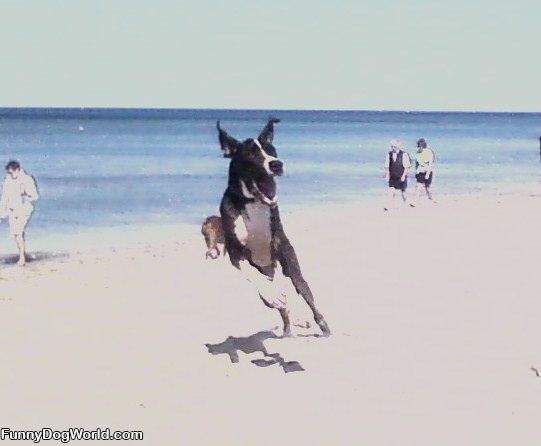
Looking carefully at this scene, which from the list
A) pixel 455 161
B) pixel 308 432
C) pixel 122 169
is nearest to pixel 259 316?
pixel 308 432

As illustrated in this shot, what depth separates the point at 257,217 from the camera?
7.40m

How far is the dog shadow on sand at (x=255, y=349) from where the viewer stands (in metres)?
7.51

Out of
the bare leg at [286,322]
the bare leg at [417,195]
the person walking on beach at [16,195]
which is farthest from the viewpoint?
the bare leg at [417,195]

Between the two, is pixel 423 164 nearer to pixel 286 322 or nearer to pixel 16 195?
pixel 16 195

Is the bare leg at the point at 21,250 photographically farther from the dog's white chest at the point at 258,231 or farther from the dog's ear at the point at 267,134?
the dog's ear at the point at 267,134

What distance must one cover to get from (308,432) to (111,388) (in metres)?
1.62

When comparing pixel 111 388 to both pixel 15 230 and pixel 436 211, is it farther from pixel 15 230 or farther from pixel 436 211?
pixel 436 211

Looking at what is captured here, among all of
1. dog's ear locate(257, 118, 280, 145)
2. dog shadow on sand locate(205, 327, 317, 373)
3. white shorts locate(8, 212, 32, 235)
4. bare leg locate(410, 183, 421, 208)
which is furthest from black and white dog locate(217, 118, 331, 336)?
bare leg locate(410, 183, 421, 208)

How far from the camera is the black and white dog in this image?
7117 mm

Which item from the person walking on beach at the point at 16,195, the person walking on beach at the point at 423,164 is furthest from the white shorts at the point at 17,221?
the person walking on beach at the point at 423,164

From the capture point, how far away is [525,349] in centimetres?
780

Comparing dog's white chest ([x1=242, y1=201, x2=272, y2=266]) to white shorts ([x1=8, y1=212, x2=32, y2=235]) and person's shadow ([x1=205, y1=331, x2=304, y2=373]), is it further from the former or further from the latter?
white shorts ([x1=8, y1=212, x2=32, y2=235])

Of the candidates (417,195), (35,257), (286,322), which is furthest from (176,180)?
(286,322)

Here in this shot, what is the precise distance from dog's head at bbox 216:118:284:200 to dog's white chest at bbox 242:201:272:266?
7.7 inches
